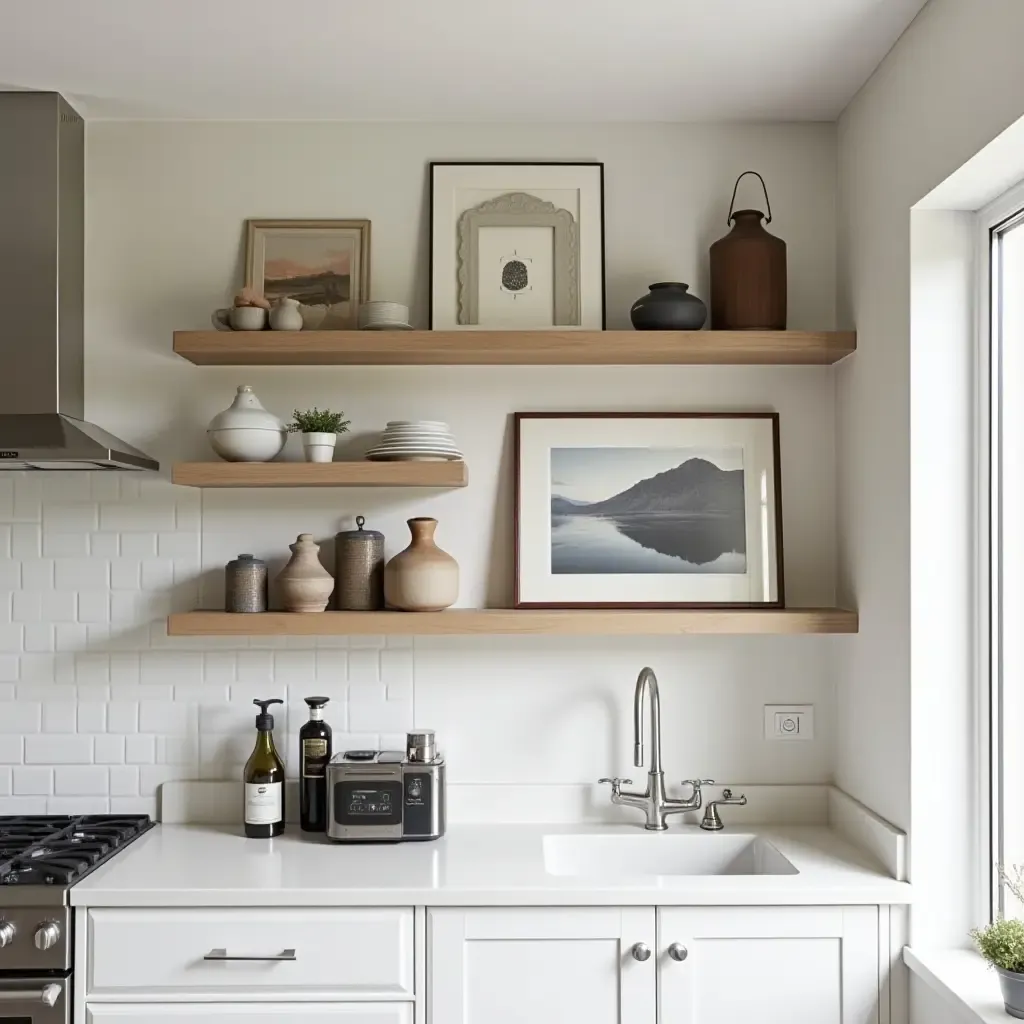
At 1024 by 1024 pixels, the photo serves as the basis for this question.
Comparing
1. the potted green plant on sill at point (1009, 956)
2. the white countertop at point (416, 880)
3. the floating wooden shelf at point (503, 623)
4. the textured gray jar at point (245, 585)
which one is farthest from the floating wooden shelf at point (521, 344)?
the potted green plant on sill at point (1009, 956)

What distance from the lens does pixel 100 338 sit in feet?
8.89

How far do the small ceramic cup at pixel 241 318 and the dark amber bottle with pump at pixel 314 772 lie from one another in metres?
0.90

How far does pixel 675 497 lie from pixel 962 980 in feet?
4.02

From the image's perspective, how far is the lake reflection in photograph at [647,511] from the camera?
2.66 metres

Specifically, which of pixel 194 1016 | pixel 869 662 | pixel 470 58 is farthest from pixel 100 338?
pixel 869 662

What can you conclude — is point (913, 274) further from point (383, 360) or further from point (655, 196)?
Answer: point (383, 360)

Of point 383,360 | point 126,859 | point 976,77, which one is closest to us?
point 976,77

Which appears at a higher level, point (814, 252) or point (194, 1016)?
point (814, 252)

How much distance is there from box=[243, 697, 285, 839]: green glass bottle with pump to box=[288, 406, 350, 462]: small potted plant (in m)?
0.61

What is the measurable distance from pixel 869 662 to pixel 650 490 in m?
0.66

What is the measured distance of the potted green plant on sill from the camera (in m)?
1.78

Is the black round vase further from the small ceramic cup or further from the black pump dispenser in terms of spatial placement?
the black pump dispenser

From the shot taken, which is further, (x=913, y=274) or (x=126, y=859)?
(x=126, y=859)

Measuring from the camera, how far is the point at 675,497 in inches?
105
